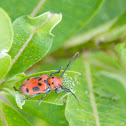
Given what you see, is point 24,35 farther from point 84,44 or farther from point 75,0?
point 84,44

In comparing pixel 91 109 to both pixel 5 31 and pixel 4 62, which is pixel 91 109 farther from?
pixel 5 31

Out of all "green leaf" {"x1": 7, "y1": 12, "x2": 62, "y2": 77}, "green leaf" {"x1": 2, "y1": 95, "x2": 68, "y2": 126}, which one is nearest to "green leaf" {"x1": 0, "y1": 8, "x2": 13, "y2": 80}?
"green leaf" {"x1": 7, "y1": 12, "x2": 62, "y2": 77}

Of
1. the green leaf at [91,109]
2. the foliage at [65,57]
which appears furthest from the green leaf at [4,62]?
the green leaf at [91,109]

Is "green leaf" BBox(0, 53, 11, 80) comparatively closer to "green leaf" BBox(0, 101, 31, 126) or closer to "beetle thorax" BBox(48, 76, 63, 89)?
"green leaf" BBox(0, 101, 31, 126)

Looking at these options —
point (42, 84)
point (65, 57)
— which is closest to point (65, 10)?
point (65, 57)

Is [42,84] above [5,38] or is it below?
above

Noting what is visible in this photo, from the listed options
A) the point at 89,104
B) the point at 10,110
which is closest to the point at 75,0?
the point at 89,104
